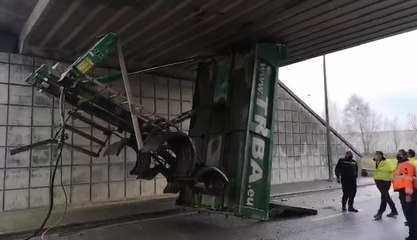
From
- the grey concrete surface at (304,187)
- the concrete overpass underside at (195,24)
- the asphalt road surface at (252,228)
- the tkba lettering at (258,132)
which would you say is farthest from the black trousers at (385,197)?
the grey concrete surface at (304,187)

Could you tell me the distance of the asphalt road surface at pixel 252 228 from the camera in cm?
733

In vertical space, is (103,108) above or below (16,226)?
above

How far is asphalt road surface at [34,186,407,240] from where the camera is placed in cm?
733

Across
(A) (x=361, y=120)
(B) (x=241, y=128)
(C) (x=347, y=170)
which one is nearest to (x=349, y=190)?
(C) (x=347, y=170)

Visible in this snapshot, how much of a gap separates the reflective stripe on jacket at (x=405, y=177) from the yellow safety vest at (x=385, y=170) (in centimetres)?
184

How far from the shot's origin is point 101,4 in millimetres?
7676

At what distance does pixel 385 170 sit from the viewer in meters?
9.38

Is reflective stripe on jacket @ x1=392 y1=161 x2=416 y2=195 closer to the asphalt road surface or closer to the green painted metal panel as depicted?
the asphalt road surface

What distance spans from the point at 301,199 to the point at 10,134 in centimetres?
853

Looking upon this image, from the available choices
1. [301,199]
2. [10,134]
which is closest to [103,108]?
[10,134]

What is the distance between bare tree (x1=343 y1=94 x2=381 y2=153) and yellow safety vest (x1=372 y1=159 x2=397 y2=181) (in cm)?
3586

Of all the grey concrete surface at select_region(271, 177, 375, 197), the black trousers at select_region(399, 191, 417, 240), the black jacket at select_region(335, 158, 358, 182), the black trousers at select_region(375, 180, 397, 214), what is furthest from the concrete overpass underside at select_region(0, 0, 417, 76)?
the grey concrete surface at select_region(271, 177, 375, 197)

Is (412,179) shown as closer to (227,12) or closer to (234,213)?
(234,213)

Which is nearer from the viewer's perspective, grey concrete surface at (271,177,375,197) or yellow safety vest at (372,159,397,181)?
yellow safety vest at (372,159,397,181)
